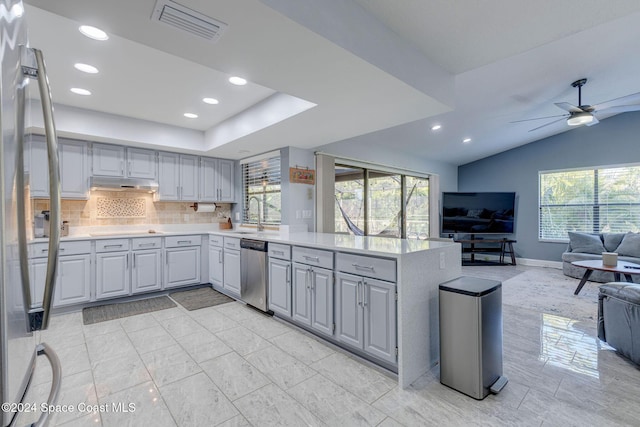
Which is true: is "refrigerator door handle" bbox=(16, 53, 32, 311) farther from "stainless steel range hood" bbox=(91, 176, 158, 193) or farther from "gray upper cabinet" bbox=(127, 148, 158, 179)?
"gray upper cabinet" bbox=(127, 148, 158, 179)

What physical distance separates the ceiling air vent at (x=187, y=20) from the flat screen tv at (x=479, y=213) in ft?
21.4

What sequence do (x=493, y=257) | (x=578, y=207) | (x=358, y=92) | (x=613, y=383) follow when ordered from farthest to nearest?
(x=493, y=257) → (x=578, y=207) → (x=358, y=92) → (x=613, y=383)

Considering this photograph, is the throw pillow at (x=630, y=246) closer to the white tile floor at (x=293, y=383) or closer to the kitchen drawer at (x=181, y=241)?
the white tile floor at (x=293, y=383)

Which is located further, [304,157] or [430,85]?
[304,157]

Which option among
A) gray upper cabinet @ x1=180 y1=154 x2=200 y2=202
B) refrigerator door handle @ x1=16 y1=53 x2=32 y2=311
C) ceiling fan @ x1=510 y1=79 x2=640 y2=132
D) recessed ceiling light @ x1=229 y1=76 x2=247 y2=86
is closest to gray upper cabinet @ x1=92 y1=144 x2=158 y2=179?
gray upper cabinet @ x1=180 y1=154 x2=200 y2=202

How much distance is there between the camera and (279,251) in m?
3.30

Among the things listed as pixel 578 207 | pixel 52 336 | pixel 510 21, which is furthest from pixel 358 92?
pixel 578 207

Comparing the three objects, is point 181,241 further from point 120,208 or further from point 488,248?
point 488,248

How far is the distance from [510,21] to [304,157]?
290cm

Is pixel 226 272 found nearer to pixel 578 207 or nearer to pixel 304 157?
pixel 304 157

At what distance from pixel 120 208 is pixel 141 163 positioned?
768 millimetres

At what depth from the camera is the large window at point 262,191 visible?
4.50 meters

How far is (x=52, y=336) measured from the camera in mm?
2967

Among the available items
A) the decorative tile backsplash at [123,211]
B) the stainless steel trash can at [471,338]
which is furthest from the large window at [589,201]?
the decorative tile backsplash at [123,211]
